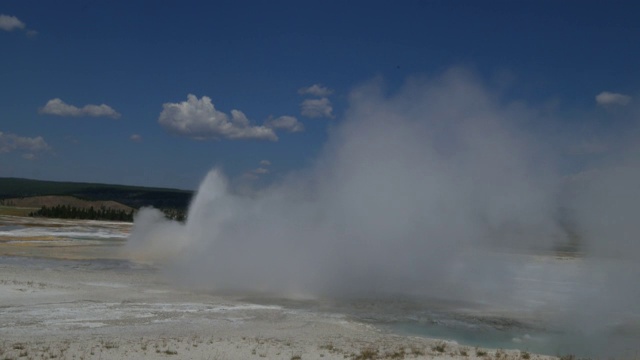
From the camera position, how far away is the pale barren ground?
10.8 m

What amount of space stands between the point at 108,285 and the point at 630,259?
16.9 m

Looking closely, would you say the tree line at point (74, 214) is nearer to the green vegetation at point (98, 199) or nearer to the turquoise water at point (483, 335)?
the green vegetation at point (98, 199)

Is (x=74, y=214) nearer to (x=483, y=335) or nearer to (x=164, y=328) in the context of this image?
(x=164, y=328)

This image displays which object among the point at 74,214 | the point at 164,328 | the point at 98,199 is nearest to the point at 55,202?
the point at 74,214

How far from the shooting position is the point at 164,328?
13.0 meters

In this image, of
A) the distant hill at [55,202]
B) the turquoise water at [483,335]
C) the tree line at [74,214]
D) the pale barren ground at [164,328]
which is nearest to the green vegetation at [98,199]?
the distant hill at [55,202]

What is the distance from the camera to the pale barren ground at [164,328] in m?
10.8

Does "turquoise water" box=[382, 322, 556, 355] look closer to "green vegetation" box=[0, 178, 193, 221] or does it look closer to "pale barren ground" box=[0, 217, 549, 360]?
"pale barren ground" box=[0, 217, 549, 360]

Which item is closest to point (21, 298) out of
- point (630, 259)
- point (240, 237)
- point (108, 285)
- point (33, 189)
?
point (108, 285)

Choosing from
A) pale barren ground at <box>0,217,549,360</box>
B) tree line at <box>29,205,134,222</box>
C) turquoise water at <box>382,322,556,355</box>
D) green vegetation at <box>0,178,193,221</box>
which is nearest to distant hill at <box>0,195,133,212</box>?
green vegetation at <box>0,178,193,221</box>

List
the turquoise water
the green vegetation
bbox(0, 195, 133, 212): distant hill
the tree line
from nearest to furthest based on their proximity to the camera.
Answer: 1. the turquoise water
2. the tree line
3. the green vegetation
4. bbox(0, 195, 133, 212): distant hill

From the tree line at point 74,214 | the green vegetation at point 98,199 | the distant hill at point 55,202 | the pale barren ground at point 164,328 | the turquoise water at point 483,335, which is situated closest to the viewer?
the pale barren ground at point 164,328

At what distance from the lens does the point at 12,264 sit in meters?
23.6

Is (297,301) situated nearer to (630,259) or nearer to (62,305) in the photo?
(62,305)
